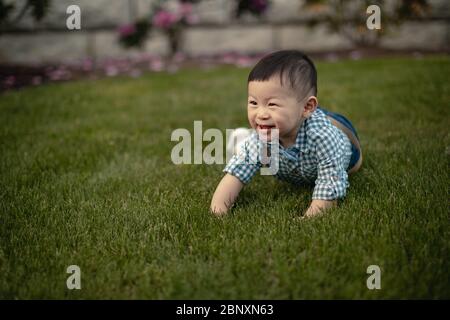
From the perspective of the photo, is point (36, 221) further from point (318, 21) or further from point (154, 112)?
point (318, 21)

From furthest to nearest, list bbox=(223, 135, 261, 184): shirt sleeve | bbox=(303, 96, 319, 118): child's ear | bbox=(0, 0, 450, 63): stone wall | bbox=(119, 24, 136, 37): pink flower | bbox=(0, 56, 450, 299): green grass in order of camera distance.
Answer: bbox=(0, 0, 450, 63): stone wall
bbox=(119, 24, 136, 37): pink flower
bbox=(223, 135, 261, 184): shirt sleeve
bbox=(303, 96, 319, 118): child's ear
bbox=(0, 56, 450, 299): green grass

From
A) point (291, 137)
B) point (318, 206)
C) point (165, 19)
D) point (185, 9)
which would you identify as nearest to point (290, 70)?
point (291, 137)

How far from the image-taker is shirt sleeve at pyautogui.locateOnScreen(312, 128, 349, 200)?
2232 millimetres

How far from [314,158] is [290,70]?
0.49 metres

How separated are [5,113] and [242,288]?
3.61 meters

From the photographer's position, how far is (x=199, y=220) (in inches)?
85.5

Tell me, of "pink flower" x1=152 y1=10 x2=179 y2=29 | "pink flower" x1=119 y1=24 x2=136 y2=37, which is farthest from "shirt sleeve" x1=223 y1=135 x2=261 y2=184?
"pink flower" x1=119 y1=24 x2=136 y2=37

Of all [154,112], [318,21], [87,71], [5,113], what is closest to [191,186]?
[154,112]

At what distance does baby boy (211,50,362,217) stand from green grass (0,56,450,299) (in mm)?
100

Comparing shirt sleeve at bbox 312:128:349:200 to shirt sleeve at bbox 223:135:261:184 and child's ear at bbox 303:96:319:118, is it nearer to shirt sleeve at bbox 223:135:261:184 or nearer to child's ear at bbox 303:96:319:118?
child's ear at bbox 303:96:319:118

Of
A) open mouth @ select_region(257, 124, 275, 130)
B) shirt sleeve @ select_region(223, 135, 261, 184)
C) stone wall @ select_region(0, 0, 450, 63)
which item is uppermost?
stone wall @ select_region(0, 0, 450, 63)

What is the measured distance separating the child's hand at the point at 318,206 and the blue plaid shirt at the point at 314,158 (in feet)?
0.07

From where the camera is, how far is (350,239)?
73.4 inches

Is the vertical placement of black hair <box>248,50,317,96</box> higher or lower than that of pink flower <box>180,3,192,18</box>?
Result: lower
